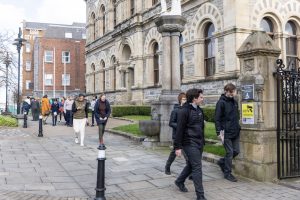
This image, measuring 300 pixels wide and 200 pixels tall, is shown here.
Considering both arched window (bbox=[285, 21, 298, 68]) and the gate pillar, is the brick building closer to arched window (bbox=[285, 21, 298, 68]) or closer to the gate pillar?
arched window (bbox=[285, 21, 298, 68])

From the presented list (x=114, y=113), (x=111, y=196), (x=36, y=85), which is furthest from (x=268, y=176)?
(x=36, y=85)

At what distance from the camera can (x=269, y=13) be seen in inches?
715

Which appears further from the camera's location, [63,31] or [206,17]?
[63,31]

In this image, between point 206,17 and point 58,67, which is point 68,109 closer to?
point 206,17

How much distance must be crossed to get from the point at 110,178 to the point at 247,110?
317 centimetres

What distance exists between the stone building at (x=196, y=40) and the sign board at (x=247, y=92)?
500 millimetres

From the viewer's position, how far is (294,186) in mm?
6988

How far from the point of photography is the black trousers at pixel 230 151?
728 centimetres

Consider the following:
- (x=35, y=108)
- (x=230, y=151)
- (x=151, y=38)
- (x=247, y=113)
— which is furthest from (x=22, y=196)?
(x=35, y=108)

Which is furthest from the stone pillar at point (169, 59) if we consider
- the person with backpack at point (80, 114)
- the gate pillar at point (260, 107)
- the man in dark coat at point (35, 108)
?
the man in dark coat at point (35, 108)

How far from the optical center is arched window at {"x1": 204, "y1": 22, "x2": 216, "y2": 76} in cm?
1927

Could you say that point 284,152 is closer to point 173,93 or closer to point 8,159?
point 173,93

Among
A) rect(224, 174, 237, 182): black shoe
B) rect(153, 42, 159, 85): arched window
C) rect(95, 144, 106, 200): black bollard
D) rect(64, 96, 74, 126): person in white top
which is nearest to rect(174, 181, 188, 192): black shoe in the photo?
rect(224, 174, 237, 182): black shoe

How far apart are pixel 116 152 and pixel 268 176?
497 cm
